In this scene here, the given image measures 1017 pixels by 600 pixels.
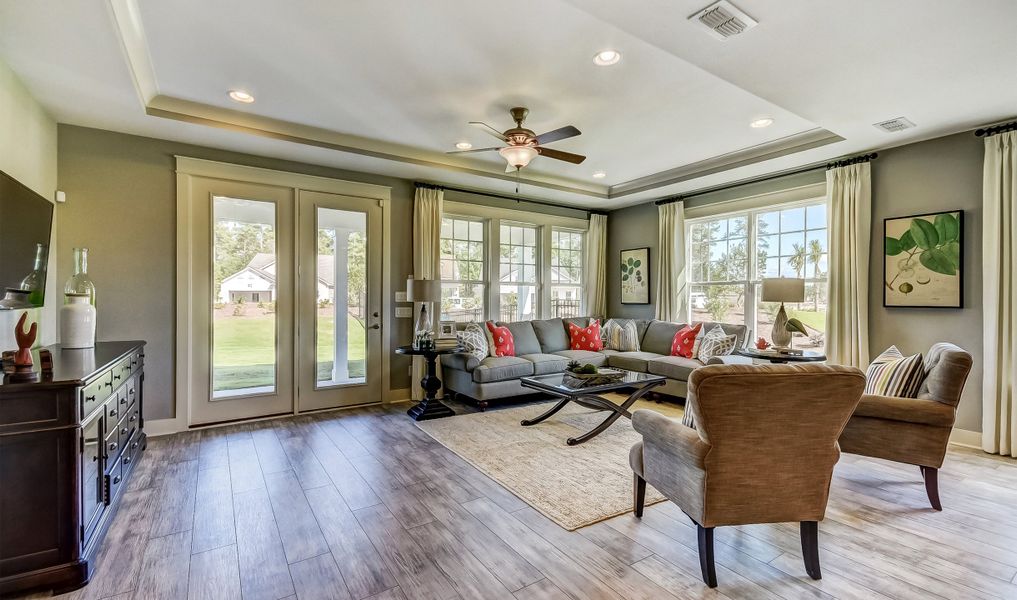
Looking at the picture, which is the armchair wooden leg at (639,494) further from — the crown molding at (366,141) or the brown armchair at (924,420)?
the crown molding at (366,141)

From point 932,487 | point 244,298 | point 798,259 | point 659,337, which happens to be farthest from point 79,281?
point 798,259

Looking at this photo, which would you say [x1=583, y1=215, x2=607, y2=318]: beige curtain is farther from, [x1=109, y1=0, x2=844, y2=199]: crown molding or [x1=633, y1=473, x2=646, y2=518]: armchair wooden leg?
[x1=633, y1=473, x2=646, y2=518]: armchair wooden leg

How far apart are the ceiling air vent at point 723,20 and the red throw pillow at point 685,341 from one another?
386 centimetres

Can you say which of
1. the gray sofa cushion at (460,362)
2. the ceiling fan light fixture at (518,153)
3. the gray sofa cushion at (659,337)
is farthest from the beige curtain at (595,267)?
the ceiling fan light fixture at (518,153)

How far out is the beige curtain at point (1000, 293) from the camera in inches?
138

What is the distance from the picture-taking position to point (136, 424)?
3340mm

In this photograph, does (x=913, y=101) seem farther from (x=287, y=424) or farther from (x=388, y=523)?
(x=287, y=424)

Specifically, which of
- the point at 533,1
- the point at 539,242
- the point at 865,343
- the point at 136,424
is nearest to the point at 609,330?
the point at 539,242

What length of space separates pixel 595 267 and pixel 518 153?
369cm

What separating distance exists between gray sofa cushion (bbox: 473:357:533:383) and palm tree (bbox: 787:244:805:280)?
125 inches

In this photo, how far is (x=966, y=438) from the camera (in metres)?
3.82

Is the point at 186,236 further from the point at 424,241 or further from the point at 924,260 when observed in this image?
the point at 924,260

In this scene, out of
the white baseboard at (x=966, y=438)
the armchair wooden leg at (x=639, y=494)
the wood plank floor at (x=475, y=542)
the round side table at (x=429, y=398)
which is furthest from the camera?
the round side table at (x=429, y=398)

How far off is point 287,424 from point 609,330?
424 centimetres
